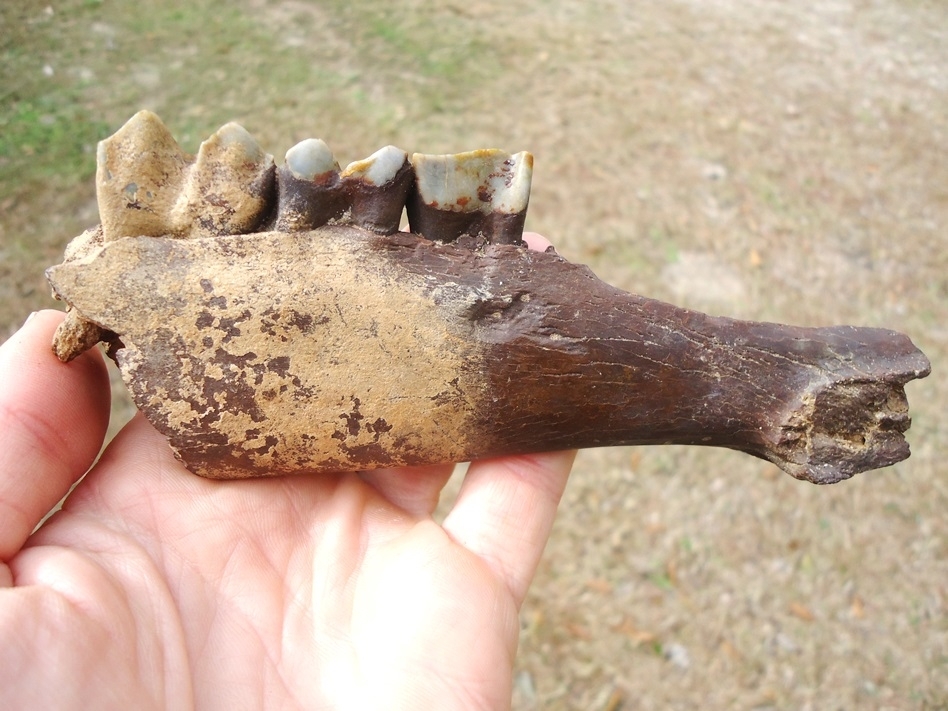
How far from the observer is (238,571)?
5.34 feet

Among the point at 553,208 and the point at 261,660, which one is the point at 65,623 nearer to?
the point at 261,660

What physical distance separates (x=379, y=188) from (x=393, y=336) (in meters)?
0.31

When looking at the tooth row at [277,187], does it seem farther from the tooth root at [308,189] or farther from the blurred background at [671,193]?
the blurred background at [671,193]

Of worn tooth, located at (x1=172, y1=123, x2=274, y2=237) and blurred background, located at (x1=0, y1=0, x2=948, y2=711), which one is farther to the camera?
blurred background, located at (x1=0, y1=0, x2=948, y2=711)

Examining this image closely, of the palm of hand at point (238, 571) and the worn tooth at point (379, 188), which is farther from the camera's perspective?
the worn tooth at point (379, 188)

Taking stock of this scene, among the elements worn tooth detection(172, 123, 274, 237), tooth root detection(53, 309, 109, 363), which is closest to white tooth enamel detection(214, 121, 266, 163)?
worn tooth detection(172, 123, 274, 237)

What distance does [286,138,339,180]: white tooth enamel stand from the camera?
5.16ft

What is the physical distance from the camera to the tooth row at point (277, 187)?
159 centimetres

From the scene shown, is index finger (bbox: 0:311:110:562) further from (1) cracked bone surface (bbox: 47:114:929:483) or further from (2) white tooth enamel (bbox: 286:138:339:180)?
(2) white tooth enamel (bbox: 286:138:339:180)

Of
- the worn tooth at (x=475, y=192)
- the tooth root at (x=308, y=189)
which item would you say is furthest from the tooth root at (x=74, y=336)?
the worn tooth at (x=475, y=192)

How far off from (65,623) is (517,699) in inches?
62.7

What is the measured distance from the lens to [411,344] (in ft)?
5.31

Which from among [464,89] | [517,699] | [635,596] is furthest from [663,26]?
[517,699]

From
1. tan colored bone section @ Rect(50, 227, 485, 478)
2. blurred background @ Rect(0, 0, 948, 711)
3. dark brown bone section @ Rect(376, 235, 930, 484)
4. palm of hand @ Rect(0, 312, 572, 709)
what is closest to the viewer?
palm of hand @ Rect(0, 312, 572, 709)
